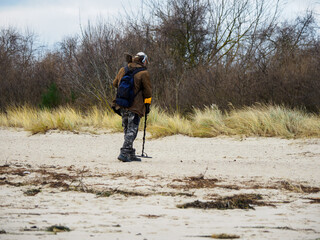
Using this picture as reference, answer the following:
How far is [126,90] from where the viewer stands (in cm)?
763

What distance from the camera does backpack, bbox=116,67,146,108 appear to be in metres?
7.65

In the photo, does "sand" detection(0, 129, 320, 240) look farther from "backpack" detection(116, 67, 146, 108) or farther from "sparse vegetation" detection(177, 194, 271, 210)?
"backpack" detection(116, 67, 146, 108)

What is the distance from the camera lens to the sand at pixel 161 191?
12.0ft

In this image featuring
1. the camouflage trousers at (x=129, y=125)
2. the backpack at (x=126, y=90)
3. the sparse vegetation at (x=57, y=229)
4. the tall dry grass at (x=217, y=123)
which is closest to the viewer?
the sparse vegetation at (x=57, y=229)

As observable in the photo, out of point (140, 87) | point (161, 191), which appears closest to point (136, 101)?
point (140, 87)

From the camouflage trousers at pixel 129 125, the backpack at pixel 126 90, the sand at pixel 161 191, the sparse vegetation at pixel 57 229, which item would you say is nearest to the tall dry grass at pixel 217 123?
the sand at pixel 161 191

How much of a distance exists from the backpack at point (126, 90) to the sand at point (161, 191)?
107cm

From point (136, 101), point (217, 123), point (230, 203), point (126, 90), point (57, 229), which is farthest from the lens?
point (217, 123)

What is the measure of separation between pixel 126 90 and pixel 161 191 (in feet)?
9.10

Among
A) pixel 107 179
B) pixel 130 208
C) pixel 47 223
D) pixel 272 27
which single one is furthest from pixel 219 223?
pixel 272 27

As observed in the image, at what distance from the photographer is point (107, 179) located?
20.0ft

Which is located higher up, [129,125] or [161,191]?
[129,125]

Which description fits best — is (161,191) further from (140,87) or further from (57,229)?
(140,87)

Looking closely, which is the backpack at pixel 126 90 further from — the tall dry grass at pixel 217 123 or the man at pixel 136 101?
the tall dry grass at pixel 217 123
